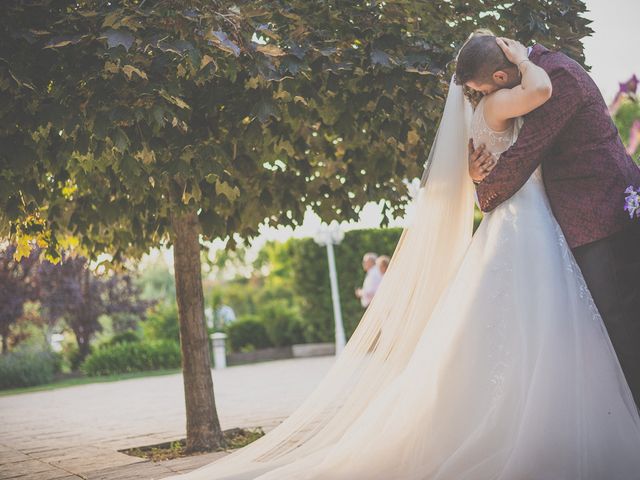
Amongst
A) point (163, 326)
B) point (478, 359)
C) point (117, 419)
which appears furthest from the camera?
point (163, 326)

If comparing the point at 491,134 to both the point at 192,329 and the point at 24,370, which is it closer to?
the point at 192,329

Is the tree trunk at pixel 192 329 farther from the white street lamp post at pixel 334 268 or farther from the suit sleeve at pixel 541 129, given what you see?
the white street lamp post at pixel 334 268

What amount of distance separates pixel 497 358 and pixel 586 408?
0.42 metres

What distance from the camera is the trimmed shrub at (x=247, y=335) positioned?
20188mm

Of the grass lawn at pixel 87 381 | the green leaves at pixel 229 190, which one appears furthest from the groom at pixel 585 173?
the grass lawn at pixel 87 381

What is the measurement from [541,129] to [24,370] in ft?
51.9

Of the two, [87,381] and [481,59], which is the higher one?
[481,59]

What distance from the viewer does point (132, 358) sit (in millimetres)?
18609

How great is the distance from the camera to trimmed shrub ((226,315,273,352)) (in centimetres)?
2019

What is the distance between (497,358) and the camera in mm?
3525

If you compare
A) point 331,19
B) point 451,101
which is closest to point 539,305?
point 451,101

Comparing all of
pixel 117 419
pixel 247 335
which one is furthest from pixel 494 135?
pixel 247 335

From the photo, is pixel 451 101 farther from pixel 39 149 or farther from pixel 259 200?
pixel 39 149

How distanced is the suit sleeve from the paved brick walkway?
2681 mm
